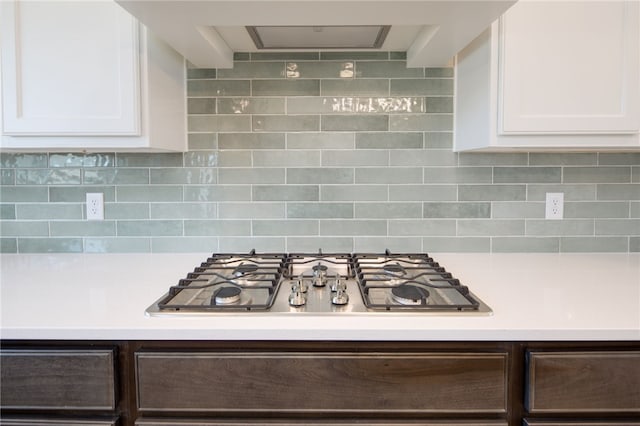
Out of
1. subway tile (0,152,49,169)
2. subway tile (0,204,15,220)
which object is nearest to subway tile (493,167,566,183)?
subway tile (0,152,49,169)

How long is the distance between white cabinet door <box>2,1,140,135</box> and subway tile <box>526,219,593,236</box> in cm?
148

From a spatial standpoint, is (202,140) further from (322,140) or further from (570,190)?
(570,190)

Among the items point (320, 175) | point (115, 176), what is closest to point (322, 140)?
point (320, 175)

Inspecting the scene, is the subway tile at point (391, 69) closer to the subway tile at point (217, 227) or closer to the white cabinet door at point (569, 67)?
the white cabinet door at point (569, 67)

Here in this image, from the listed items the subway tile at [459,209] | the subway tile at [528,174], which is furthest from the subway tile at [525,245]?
the subway tile at [528,174]

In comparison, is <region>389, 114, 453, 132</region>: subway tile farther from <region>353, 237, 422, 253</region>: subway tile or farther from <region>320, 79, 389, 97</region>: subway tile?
<region>353, 237, 422, 253</region>: subway tile

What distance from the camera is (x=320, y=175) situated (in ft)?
5.62

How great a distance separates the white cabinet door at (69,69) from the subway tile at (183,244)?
52 cm

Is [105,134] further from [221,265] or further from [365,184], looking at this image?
[365,184]

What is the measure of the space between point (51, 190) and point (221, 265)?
2.58ft

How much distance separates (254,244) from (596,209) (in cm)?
134

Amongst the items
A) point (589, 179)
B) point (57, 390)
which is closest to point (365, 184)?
point (589, 179)

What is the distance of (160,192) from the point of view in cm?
171

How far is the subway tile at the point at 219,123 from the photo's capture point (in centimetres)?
169
